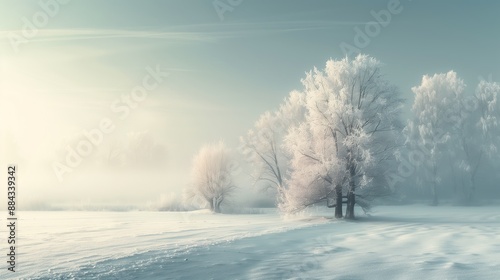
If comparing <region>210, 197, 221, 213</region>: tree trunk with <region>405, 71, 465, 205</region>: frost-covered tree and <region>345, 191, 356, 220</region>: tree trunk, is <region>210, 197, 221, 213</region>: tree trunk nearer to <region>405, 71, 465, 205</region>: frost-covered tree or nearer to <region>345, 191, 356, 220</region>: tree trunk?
<region>345, 191, 356, 220</region>: tree trunk

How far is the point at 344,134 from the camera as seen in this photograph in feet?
102

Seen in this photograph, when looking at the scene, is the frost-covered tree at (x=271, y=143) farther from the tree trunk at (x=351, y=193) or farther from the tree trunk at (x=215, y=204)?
the tree trunk at (x=351, y=193)

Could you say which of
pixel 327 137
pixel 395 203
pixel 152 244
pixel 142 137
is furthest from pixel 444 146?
pixel 142 137

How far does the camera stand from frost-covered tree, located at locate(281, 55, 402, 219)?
96.9 feet

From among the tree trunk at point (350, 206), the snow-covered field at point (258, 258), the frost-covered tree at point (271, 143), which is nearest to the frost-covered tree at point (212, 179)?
the frost-covered tree at point (271, 143)

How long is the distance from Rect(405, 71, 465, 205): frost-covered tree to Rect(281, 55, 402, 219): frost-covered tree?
20.4 m

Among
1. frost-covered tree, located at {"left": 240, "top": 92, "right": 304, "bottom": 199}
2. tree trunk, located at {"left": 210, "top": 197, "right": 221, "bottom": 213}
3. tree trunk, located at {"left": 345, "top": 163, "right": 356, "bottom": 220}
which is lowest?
tree trunk, located at {"left": 210, "top": 197, "right": 221, "bottom": 213}

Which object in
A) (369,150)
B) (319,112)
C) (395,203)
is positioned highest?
(319,112)

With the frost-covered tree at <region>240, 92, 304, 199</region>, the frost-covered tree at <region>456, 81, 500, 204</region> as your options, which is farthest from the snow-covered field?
the frost-covered tree at <region>456, 81, 500, 204</region>

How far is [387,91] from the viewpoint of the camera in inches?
1211

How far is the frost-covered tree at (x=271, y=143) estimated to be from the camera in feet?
157

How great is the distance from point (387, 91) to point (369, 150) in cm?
502

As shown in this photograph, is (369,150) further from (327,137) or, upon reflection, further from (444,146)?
(444,146)

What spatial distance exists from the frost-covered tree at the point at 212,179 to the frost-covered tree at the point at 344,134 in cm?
1784
